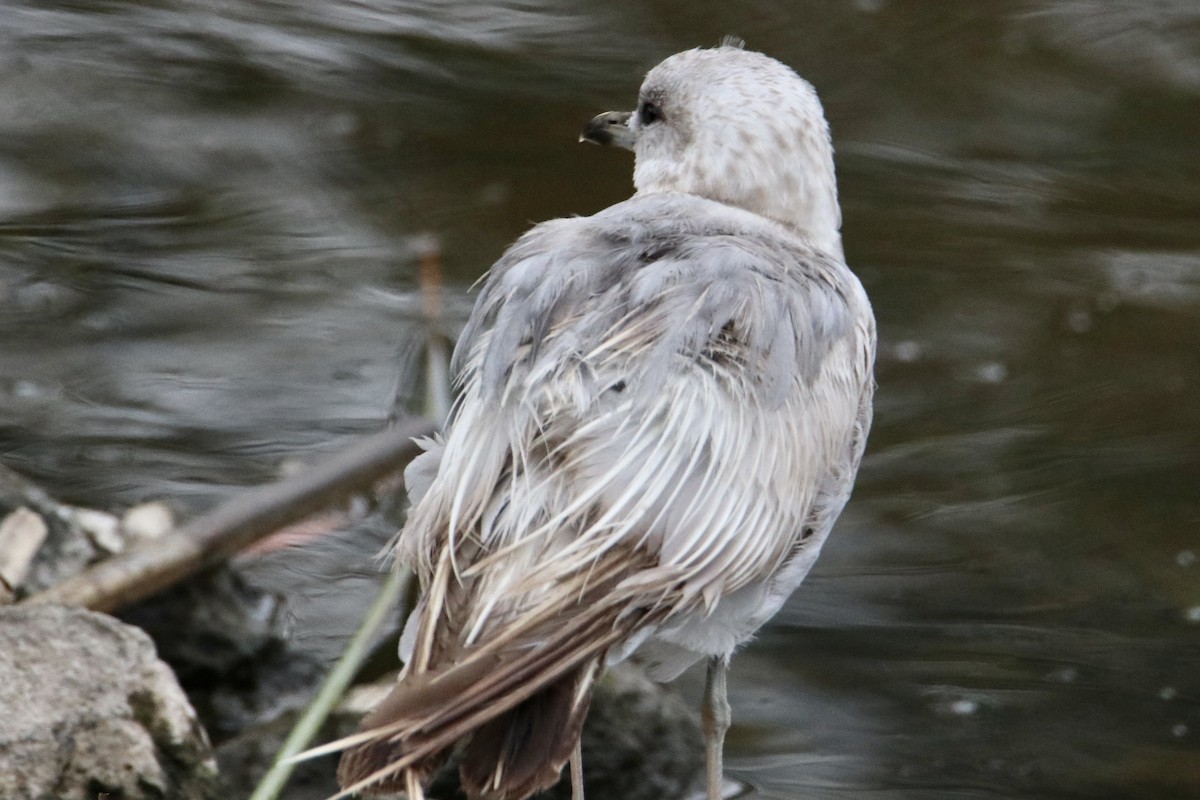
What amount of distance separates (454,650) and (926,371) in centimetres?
462

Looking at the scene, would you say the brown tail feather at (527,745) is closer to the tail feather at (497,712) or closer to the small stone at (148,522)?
the tail feather at (497,712)

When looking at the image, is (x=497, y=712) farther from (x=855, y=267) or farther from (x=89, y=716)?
(x=855, y=267)

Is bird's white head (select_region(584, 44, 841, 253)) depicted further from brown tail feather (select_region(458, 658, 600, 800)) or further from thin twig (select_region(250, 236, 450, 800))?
brown tail feather (select_region(458, 658, 600, 800))

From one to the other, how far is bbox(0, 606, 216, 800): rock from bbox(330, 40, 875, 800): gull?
0.61m

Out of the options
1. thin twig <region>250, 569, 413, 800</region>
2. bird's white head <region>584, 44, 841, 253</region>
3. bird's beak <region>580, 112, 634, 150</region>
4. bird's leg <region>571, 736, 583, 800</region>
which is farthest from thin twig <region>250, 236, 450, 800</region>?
bird's white head <region>584, 44, 841, 253</region>

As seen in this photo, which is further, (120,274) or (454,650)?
(120,274)

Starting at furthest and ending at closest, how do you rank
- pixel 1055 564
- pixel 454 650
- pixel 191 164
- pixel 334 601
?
pixel 191 164
pixel 1055 564
pixel 334 601
pixel 454 650

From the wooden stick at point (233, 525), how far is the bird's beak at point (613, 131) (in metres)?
→ 1.09

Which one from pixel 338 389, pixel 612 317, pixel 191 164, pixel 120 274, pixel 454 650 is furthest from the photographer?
pixel 191 164

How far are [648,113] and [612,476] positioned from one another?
1827 mm

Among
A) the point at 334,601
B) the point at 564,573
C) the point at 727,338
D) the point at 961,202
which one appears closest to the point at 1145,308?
the point at 961,202

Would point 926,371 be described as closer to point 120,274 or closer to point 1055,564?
point 1055,564

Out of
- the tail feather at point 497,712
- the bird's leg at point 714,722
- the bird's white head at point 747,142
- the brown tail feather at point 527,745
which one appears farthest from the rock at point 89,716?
the bird's white head at point 747,142

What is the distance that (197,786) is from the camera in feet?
12.9
